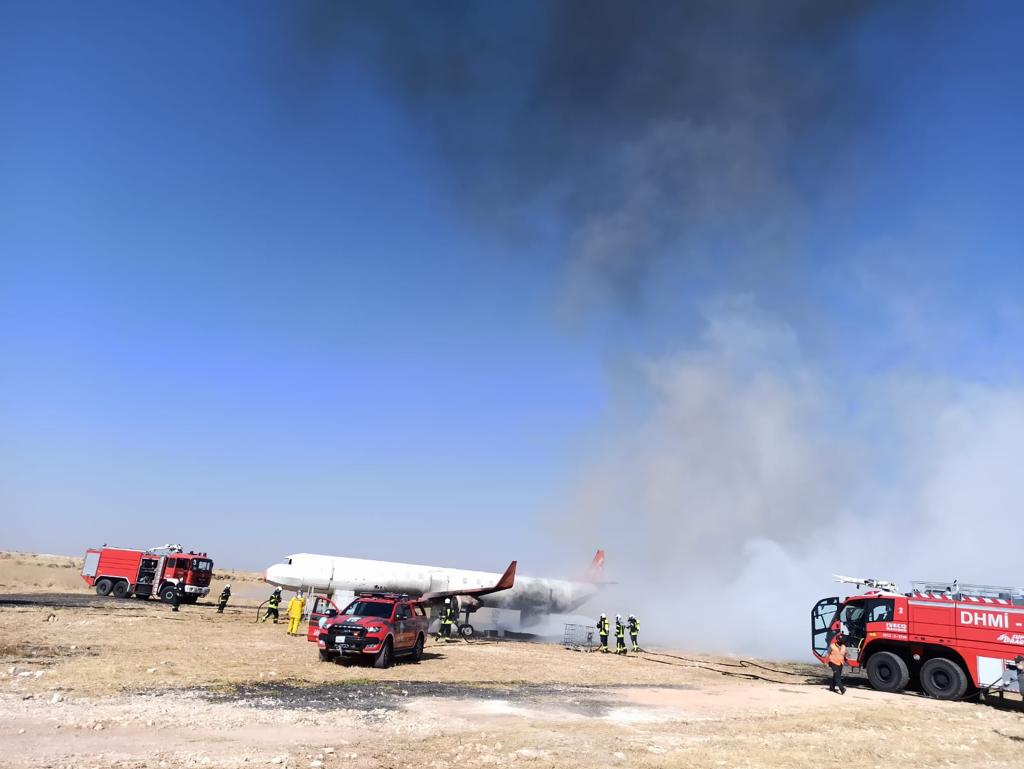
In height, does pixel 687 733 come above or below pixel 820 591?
below

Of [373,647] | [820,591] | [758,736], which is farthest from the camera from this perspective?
[820,591]

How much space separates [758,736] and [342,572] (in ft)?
101

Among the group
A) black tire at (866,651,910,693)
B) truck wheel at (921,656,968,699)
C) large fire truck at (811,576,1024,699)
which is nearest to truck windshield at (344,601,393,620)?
large fire truck at (811,576,1024,699)

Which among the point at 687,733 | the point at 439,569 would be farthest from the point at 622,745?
the point at 439,569

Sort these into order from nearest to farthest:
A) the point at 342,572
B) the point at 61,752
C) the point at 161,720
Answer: the point at 61,752
the point at 161,720
the point at 342,572

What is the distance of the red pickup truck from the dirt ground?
0.65 metres

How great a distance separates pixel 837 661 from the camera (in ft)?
77.0

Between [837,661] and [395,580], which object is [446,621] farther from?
[837,661]

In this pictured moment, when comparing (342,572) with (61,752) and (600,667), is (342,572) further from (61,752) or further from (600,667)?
(61,752)

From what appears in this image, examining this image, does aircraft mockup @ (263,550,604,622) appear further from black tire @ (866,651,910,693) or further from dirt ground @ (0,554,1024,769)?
black tire @ (866,651,910,693)

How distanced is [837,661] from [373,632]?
52.2 feet

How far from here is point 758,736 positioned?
14.0 m

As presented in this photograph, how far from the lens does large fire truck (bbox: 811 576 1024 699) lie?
21.4m

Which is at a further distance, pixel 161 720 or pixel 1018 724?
pixel 1018 724
